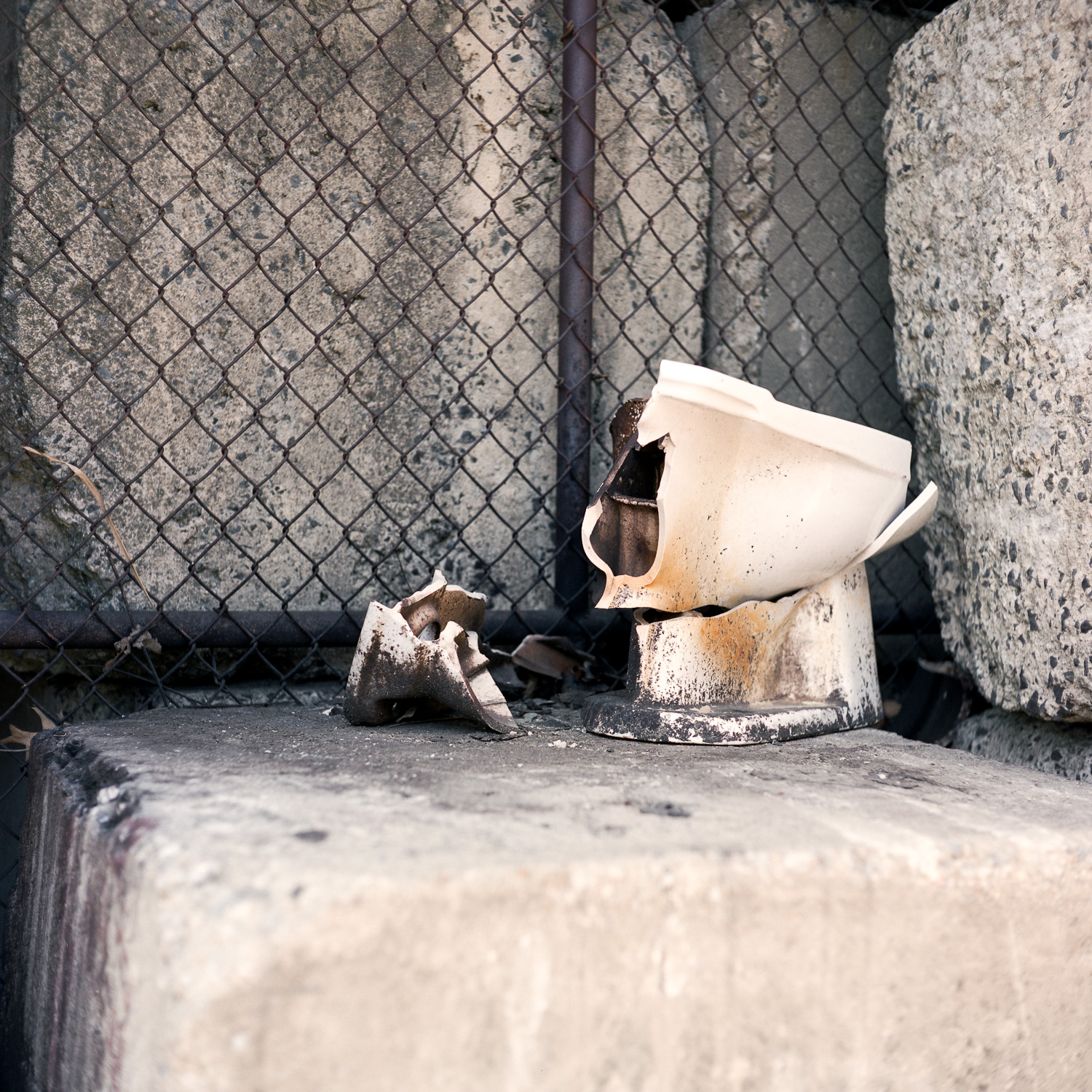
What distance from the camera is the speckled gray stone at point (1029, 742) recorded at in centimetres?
122

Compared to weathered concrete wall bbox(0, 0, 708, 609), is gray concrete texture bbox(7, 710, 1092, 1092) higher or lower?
lower

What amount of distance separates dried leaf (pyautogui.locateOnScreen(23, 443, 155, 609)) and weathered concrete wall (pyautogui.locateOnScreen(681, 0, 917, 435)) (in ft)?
3.38

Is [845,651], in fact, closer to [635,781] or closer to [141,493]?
[635,781]

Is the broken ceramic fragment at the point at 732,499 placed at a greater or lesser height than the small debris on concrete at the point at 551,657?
greater

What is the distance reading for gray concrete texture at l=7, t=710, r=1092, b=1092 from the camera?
0.59 metres

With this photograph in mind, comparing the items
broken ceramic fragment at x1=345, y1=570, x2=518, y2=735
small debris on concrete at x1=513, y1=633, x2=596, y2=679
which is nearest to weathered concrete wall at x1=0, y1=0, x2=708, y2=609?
small debris on concrete at x1=513, y1=633, x2=596, y2=679

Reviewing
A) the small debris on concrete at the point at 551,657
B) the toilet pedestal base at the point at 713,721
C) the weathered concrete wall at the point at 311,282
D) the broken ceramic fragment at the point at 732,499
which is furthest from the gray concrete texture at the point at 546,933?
the weathered concrete wall at the point at 311,282

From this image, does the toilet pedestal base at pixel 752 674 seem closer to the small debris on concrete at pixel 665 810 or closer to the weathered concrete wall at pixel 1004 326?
the weathered concrete wall at pixel 1004 326

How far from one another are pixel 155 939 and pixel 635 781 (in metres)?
0.46

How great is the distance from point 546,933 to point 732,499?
64 centimetres

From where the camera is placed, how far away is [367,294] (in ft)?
5.09

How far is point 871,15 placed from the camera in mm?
1742

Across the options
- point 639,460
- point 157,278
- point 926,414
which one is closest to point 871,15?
point 926,414

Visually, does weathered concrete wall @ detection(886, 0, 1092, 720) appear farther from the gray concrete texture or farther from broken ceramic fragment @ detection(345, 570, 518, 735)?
broken ceramic fragment @ detection(345, 570, 518, 735)
